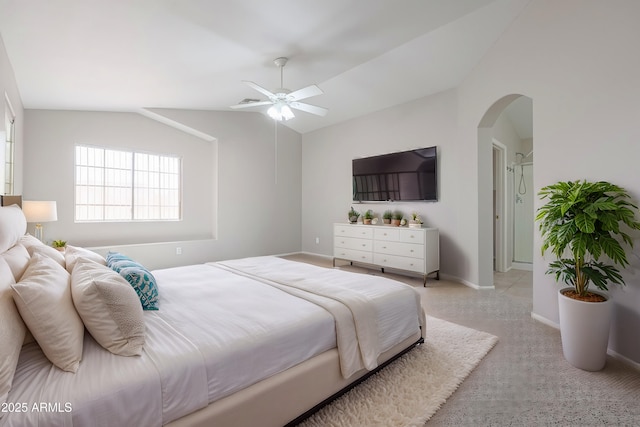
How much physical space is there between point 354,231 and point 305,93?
2517mm

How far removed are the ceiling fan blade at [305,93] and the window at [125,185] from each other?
3.08m

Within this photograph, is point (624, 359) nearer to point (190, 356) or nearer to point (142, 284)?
point (190, 356)

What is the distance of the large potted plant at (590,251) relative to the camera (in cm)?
198

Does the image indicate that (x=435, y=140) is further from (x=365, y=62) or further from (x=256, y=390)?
(x=256, y=390)

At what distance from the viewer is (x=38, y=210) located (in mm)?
3232

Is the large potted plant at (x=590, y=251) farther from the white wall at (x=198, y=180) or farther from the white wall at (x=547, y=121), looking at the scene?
the white wall at (x=198, y=180)

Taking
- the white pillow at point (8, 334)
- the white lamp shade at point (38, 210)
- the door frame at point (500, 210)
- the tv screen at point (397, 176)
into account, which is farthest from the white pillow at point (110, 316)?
the door frame at point (500, 210)

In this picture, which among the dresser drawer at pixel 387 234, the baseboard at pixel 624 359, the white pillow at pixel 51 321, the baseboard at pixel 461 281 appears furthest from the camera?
the dresser drawer at pixel 387 234

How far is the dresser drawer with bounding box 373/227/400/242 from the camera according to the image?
176 inches

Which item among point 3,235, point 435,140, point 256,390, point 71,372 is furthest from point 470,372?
point 435,140

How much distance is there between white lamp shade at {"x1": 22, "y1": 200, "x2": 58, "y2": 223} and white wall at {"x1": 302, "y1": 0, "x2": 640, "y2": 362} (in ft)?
15.3

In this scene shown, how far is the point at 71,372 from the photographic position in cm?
107

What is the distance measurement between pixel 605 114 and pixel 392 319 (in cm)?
222

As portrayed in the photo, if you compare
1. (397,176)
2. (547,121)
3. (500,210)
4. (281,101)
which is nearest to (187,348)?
(281,101)
